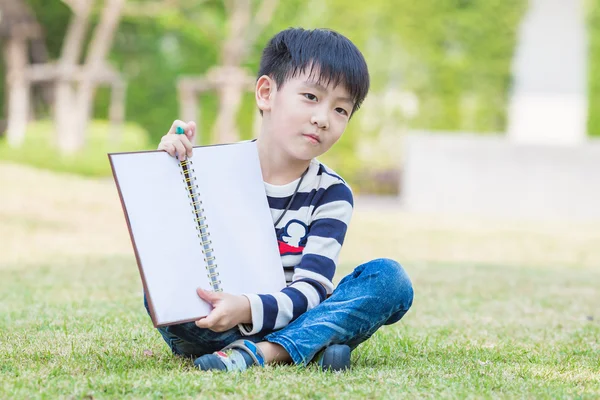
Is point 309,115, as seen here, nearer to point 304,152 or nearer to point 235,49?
point 304,152

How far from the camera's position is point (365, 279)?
258 cm

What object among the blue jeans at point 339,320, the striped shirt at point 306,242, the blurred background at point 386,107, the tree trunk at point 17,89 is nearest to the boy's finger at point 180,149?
the striped shirt at point 306,242

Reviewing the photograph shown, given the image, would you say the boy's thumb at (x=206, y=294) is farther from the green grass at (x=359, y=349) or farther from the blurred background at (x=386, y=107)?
the blurred background at (x=386, y=107)

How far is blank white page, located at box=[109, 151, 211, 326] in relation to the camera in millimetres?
2340

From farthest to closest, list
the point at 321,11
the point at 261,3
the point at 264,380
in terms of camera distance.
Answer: the point at 261,3 → the point at 321,11 → the point at 264,380

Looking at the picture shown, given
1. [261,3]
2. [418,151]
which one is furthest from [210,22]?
[418,151]

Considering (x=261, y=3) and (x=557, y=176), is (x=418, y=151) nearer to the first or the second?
(x=557, y=176)

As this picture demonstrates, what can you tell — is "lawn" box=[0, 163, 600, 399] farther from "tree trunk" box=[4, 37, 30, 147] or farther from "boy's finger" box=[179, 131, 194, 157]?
"tree trunk" box=[4, 37, 30, 147]

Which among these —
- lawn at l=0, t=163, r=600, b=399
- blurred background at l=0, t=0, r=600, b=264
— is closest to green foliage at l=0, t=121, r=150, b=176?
blurred background at l=0, t=0, r=600, b=264

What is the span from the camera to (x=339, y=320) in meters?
2.53

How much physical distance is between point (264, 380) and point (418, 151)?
9696 mm

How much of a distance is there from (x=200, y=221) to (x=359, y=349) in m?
0.76

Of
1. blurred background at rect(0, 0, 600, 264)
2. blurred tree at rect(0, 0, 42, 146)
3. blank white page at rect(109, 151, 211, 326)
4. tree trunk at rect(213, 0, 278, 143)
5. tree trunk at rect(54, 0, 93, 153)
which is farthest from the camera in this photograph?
blurred tree at rect(0, 0, 42, 146)

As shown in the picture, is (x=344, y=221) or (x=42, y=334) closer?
(x=344, y=221)
